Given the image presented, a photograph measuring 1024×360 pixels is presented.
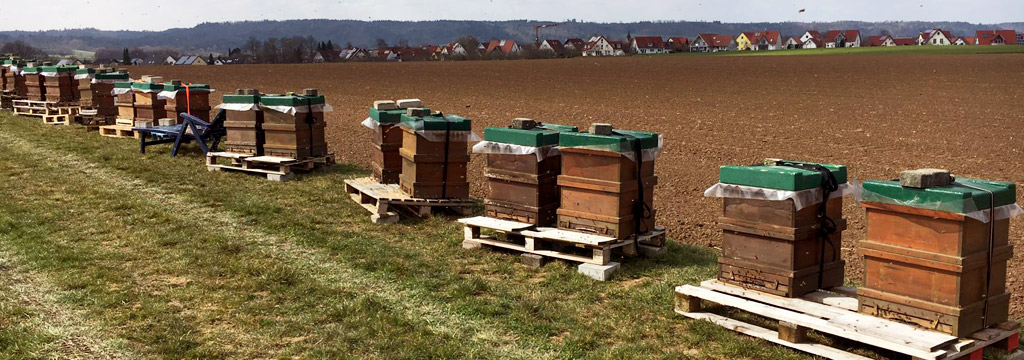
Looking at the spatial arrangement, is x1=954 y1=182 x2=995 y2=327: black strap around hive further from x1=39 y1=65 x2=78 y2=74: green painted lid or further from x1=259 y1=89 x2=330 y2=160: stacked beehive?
x1=39 y1=65 x2=78 y2=74: green painted lid

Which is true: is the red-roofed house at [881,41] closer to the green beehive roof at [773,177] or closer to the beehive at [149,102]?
the beehive at [149,102]

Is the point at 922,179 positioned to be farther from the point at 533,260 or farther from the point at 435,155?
the point at 435,155

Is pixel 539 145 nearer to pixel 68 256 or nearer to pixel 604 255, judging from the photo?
pixel 604 255

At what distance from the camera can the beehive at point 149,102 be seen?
759 inches

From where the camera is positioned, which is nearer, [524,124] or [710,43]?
[524,124]

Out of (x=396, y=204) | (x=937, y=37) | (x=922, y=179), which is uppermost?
(x=937, y=37)

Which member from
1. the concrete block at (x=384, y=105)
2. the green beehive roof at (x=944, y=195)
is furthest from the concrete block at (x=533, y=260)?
the concrete block at (x=384, y=105)

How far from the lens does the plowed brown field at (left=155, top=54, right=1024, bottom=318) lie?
16.3 metres

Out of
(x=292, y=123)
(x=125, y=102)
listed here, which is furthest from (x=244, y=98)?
(x=125, y=102)

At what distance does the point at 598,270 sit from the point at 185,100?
1235 centimetres

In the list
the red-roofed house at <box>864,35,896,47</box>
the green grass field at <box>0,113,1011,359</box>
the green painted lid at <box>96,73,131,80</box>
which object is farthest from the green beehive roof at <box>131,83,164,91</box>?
the red-roofed house at <box>864,35,896,47</box>

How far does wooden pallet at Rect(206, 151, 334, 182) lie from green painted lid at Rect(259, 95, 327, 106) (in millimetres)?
878

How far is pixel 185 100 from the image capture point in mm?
18984

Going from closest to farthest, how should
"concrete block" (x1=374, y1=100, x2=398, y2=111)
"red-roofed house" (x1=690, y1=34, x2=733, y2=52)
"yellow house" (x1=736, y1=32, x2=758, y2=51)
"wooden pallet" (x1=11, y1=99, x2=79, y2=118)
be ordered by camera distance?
"concrete block" (x1=374, y1=100, x2=398, y2=111) < "wooden pallet" (x1=11, y1=99, x2=79, y2=118) < "yellow house" (x1=736, y1=32, x2=758, y2=51) < "red-roofed house" (x1=690, y1=34, x2=733, y2=52)
